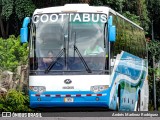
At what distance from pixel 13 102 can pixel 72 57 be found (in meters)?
3.30

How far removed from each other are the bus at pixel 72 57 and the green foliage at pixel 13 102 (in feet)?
6.84

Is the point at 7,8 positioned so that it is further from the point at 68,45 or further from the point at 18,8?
the point at 68,45

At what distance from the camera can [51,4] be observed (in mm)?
26844

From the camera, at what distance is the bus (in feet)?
55.8

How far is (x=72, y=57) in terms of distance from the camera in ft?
56.2

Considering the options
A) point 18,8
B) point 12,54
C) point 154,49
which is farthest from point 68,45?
point 154,49

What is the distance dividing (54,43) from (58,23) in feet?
2.16

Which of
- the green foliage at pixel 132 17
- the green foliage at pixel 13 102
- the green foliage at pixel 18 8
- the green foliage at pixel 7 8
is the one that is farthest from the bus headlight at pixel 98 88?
the green foliage at pixel 132 17

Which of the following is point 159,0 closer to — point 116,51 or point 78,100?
point 116,51

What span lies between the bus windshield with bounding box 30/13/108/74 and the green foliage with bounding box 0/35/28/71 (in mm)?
3207

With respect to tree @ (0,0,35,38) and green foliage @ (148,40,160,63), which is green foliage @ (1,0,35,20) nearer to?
tree @ (0,0,35,38)

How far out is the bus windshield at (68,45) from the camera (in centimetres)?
1712

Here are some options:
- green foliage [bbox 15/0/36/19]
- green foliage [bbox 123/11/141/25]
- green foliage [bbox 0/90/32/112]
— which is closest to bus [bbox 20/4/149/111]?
green foliage [bbox 0/90/32/112]

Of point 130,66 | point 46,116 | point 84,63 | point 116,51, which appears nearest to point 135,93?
point 130,66
